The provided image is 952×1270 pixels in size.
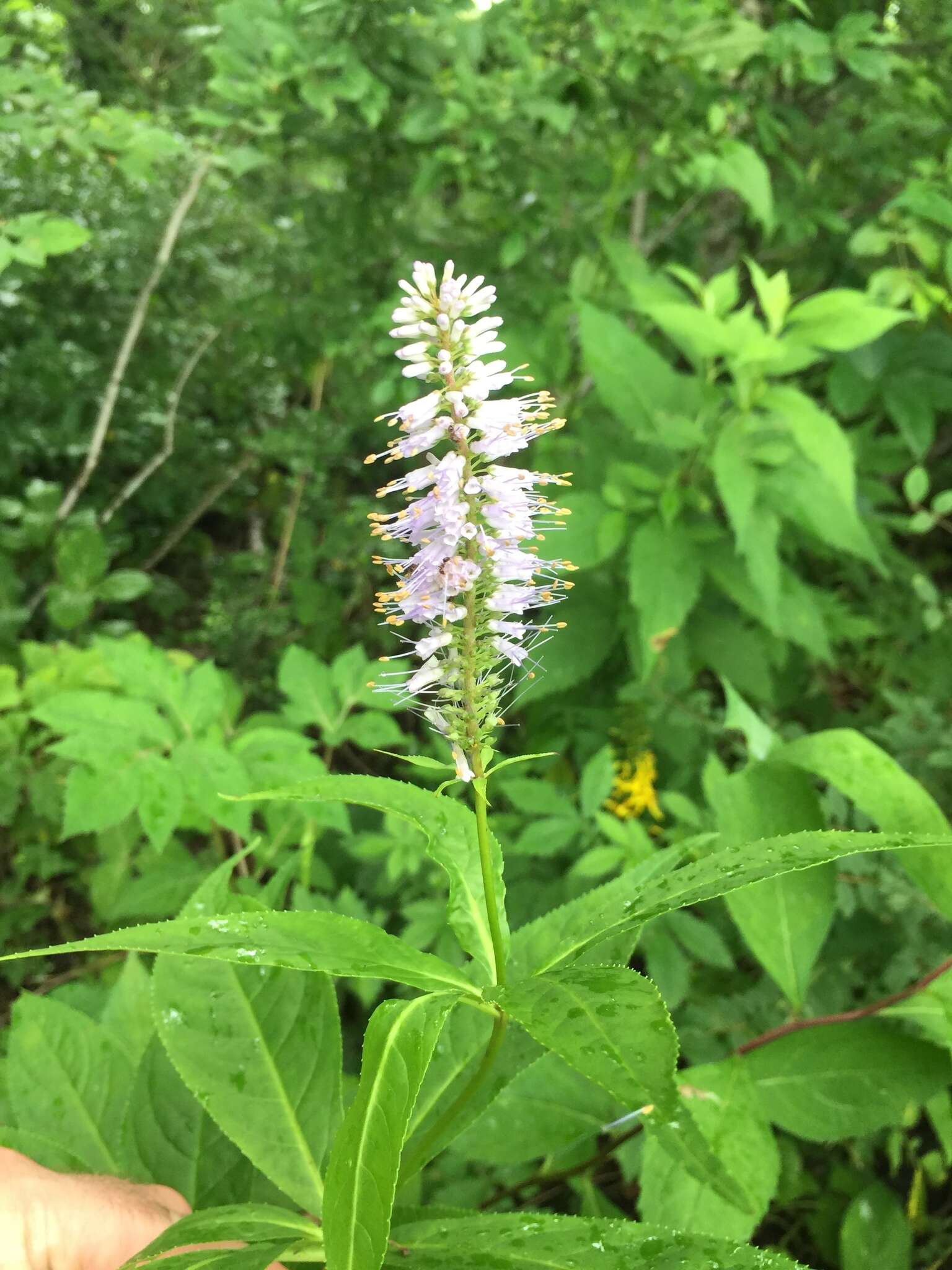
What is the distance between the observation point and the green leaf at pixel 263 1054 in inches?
43.3

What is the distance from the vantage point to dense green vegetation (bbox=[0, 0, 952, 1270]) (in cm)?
111

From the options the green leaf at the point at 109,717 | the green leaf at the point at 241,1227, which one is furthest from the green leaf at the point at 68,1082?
the green leaf at the point at 109,717

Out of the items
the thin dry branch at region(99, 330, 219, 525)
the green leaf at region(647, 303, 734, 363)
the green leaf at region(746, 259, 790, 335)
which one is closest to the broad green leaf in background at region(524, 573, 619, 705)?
the green leaf at region(647, 303, 734, 363)

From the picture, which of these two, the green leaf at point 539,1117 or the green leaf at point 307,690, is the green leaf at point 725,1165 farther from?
the green leaf at point 307,690

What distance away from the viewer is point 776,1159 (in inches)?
49.3

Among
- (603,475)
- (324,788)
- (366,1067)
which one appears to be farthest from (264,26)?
(366,1067)

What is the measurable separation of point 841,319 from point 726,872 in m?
1.98

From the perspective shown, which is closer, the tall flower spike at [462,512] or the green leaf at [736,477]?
the tall flower spike at [462,512]

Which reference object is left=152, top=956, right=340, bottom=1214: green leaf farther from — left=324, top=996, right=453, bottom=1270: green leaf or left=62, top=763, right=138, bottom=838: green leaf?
left=62, top=763, right=138, bottom=838: green leaf

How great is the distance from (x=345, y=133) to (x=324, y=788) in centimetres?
286

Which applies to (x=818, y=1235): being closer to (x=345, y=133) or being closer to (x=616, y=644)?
(x=616, y=644)

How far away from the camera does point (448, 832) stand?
1038mm

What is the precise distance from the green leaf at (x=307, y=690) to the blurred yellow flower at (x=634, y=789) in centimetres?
95

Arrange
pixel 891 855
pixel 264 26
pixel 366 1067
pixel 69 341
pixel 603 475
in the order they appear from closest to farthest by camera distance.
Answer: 1. pixel 366 1067
2. pixel 891 855
3. pixel 264 26
4. pixel 603 475
5. pixel 69 341
